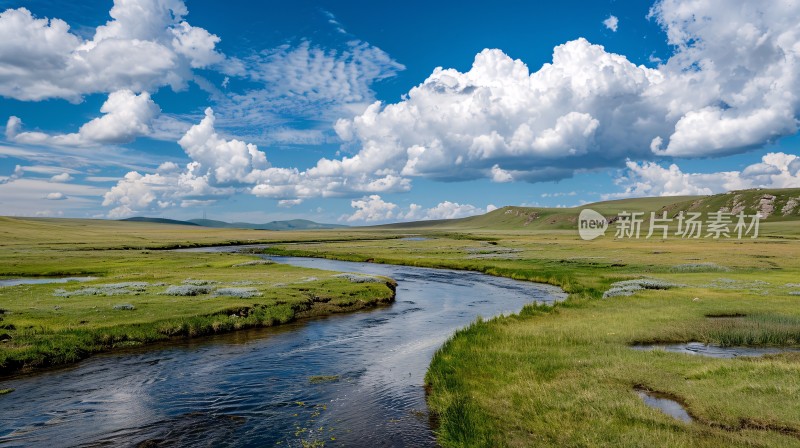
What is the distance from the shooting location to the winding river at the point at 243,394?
16.7 m

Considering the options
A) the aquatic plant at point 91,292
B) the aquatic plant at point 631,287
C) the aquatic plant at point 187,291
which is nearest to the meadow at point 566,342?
the aquatic plant at point 631,287

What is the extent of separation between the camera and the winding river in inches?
656

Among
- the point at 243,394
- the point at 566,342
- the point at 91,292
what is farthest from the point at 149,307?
the point at 566,342

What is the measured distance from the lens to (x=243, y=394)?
20812mm

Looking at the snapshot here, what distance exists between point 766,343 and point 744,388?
1216 centimetres

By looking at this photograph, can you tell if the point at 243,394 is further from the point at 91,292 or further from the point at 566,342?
the point at 91,292

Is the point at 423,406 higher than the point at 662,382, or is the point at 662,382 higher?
the point at 662,382

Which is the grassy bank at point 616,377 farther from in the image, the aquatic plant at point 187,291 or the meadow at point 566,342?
the aquatic plant at point 187,291

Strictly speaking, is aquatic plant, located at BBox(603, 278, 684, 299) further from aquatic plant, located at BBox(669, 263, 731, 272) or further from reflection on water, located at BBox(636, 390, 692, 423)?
reflection on water, located at BBox(636, 390, 692, 423)

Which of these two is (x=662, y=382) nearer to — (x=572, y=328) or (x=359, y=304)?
(x=572, y=328)

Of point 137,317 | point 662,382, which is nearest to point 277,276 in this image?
point 137,317

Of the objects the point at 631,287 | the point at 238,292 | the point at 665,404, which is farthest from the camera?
the point at 631,287

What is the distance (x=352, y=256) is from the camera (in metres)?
106

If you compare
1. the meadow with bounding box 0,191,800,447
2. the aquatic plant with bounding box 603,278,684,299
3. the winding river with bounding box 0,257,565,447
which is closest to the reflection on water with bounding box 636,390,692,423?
the meadow with bounding box 0,191,800,447
